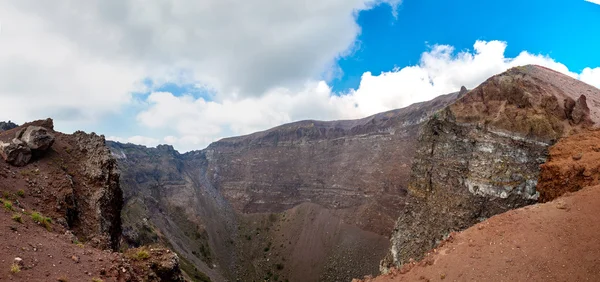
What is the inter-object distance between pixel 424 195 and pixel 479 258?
590 inches

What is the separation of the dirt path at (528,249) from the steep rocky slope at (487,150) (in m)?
7.18

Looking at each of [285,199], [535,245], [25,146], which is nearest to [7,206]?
[25,146]

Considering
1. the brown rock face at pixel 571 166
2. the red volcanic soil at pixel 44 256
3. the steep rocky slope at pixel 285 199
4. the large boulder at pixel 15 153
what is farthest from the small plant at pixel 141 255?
the steep rocky slope at pixel 285 199

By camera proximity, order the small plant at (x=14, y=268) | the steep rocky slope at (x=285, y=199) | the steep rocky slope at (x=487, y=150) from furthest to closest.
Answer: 1. the steep rocky slope at (x=285, y=199)
2. the steep rocky slope at (x=487, y=150)
3. the small plant at (x=14, y=268)

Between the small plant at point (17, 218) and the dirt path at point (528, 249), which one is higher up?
the small plant at point (17, 218)

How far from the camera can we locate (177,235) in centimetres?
7069

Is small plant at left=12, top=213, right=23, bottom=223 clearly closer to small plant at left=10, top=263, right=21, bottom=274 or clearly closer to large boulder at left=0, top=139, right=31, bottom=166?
small plant at left=10, top=263, right=21, bottom=274

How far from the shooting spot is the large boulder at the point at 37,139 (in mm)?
18562

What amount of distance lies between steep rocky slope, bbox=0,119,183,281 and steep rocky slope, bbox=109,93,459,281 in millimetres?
32624

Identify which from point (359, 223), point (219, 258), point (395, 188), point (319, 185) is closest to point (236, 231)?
point (219, 258)

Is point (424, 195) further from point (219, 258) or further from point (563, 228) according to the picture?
point (219, 258)

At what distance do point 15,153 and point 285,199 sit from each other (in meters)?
67.9

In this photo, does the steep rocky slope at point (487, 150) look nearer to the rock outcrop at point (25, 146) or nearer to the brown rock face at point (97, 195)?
the brown rock face at point (97, 195)

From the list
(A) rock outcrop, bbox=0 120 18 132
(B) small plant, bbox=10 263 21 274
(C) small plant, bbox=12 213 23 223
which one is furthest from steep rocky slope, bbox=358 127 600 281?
(A) rock outcrop, bbox=0 120 18 132
